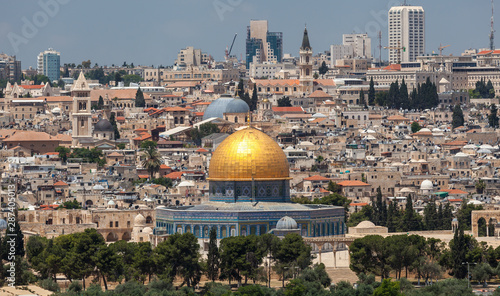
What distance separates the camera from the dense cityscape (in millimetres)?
67688

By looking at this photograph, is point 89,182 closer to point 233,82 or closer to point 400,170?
point 400,170

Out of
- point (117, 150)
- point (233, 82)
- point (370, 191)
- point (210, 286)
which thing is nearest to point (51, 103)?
point (233, 82)

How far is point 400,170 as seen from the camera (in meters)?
109

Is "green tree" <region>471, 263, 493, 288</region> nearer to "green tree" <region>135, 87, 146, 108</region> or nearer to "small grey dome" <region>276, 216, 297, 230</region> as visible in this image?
"small grey dome" <region>276, 216, 297, 230</region>

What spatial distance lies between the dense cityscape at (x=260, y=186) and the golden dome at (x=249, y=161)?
0.08m

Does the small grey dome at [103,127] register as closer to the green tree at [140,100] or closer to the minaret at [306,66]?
the green tree at [140,100]

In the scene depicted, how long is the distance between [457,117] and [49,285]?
7764 cm

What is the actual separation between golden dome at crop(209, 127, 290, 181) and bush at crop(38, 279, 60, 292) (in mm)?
13034

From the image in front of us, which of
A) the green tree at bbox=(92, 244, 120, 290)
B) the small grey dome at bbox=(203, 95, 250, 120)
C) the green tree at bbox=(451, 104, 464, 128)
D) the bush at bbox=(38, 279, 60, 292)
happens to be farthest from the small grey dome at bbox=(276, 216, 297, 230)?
the green tree at bbox=(451, 104, 464, 128)

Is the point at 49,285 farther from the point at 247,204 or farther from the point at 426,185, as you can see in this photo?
the point at 426,185

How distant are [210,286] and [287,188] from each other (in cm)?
1341

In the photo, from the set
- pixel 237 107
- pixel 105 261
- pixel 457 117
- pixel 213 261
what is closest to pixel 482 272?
pixel 213 261

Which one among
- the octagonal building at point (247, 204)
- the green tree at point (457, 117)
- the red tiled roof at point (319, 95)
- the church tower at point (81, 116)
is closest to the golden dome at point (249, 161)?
the octagonal building at point (247, 204)

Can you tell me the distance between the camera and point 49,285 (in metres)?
64.9
